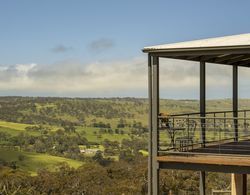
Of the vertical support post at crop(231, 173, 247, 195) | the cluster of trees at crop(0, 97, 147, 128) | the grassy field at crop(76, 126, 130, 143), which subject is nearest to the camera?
the vertical support post at crop(231, 173, 247, 195)

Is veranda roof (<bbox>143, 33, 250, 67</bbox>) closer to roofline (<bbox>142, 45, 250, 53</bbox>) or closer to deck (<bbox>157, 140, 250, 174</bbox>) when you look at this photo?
roofline (<bbox>142, 45, 250, 53</bbox>)

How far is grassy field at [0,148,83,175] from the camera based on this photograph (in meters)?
65.8

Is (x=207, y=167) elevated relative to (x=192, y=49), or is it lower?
lower

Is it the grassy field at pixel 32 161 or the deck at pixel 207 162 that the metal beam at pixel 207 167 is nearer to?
the deck at pixel 207 162

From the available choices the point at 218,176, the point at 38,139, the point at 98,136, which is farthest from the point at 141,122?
the point at 218,176

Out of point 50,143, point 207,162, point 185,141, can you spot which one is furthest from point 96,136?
point 207,162

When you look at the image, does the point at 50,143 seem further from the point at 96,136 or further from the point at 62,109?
the point at 62,109

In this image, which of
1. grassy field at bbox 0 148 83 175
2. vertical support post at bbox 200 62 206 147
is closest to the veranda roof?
vertical support post at bbox 200 62 206 147

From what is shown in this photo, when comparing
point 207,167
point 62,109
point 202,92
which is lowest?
point 207,167

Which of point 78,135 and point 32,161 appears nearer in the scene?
point 32,161

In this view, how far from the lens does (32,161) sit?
66.9 meters

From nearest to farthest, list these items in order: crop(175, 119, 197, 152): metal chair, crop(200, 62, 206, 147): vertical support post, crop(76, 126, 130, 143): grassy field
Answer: crop(175, 119, 197, 152): metal chair < crop(200, 62, 206, 147): vertical support post < crop(76, 126, 130, 143): grassy field

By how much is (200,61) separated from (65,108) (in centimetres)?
12027

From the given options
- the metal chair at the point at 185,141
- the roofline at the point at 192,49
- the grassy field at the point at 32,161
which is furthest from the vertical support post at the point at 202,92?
the grassy field at the point at 32,161
